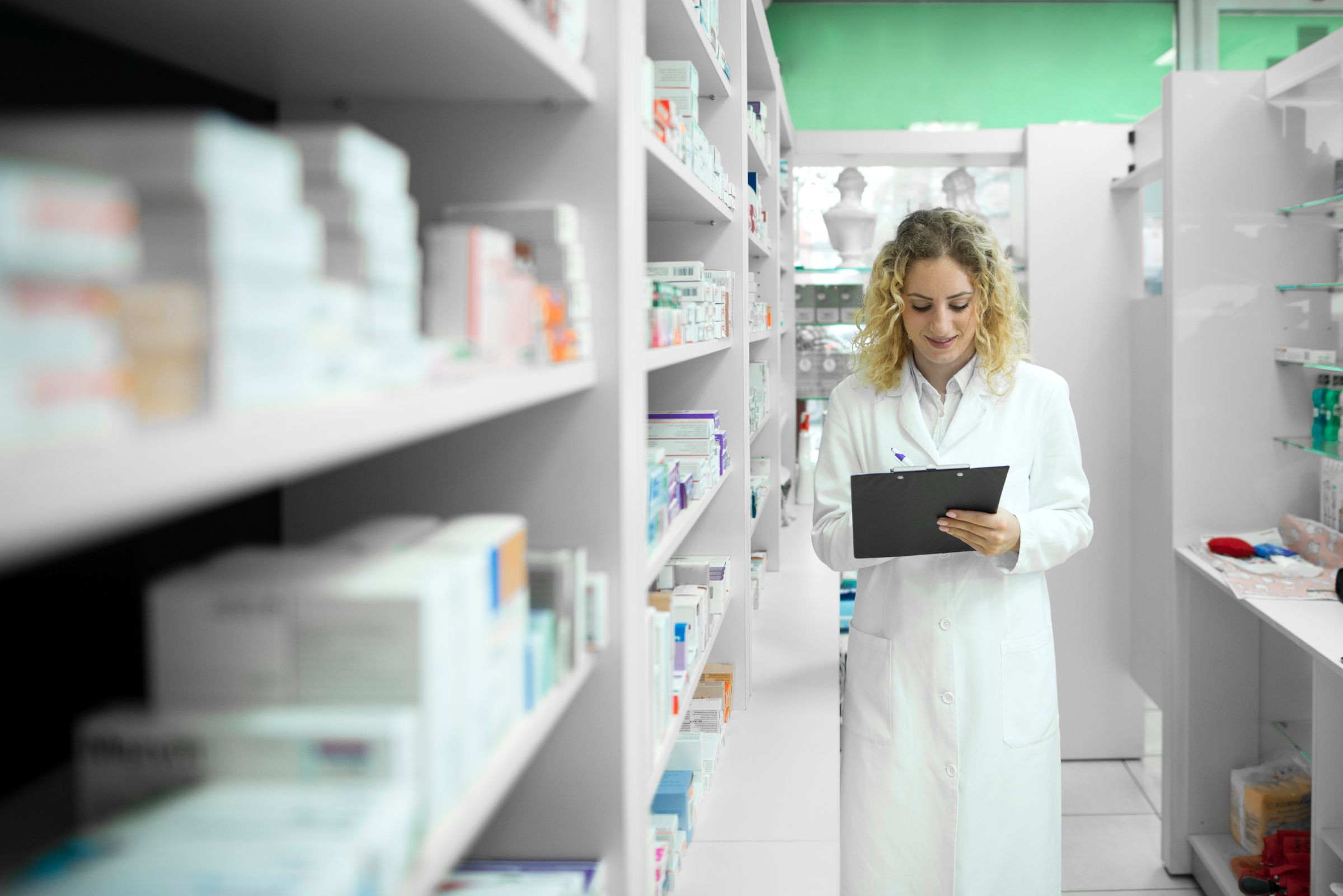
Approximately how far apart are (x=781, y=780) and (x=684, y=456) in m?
0.83

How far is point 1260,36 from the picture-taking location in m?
6.21

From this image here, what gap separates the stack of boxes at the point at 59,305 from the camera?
0.44 meters

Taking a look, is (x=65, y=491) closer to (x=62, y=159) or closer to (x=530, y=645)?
(x=62, y=159)

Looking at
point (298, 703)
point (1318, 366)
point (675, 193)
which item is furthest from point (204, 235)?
point (1318, 366)

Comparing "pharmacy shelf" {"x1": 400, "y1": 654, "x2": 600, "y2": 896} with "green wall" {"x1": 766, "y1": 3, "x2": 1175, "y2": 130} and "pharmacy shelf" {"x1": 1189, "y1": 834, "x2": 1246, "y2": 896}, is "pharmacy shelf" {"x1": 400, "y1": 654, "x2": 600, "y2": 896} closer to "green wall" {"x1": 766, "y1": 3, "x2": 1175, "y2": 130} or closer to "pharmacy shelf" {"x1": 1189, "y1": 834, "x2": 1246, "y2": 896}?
"pharmacy shelf" {"x1": 1189, "y1": 834, "x2": 1246, "y2": 896}

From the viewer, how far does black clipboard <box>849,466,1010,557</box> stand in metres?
2.03

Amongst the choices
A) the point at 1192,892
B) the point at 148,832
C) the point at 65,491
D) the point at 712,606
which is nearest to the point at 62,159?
the point at 65,491

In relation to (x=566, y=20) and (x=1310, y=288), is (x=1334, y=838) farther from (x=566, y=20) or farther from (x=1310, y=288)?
(x=566, y=20)

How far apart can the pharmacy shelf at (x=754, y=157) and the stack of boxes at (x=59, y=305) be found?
9.11 feet

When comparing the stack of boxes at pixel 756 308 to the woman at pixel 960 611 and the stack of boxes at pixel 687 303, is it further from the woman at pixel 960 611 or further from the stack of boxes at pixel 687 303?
the woman at pixel 960 611

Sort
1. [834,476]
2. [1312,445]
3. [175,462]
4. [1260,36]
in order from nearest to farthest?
[175,462], [834,476], [1312,445], [1260,36]

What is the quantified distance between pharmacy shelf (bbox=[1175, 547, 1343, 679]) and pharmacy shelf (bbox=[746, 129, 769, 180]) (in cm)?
198

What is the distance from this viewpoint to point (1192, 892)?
3.55 meters

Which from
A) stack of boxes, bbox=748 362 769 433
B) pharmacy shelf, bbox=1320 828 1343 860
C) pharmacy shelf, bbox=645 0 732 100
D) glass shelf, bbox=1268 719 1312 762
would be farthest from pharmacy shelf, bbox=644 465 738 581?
glass shelf, bbox=1268 719 1312 762
